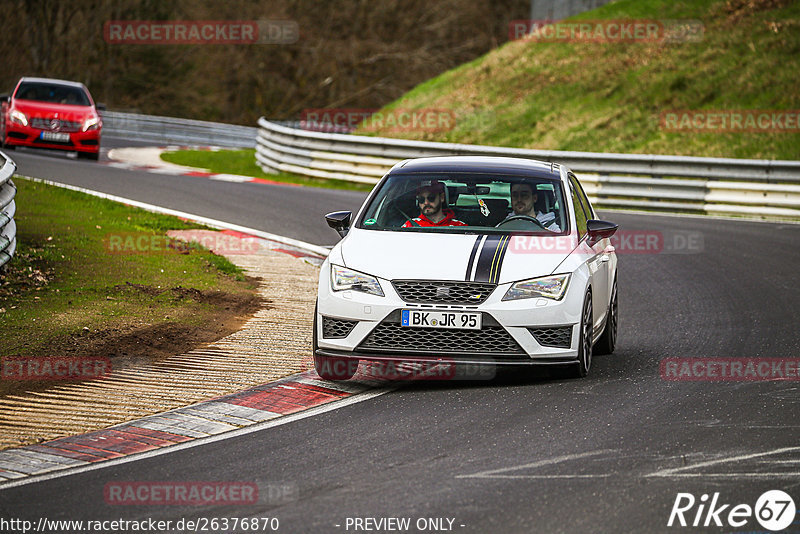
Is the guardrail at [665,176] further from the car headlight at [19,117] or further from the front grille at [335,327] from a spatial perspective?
the front grille at [335,327]

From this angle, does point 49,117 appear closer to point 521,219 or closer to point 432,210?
point 432,210

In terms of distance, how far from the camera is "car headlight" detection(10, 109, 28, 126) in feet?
85.8

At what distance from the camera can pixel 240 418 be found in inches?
295

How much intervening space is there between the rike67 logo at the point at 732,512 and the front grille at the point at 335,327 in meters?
3.12

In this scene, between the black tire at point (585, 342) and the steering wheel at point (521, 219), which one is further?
the steering wheel at point (521, 219)

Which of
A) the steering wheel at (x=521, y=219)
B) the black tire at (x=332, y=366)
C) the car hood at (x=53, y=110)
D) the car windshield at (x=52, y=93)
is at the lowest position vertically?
the black tire at (x=332, y=366)

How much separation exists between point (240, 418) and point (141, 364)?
1819 mm

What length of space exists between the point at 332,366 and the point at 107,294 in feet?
12.6

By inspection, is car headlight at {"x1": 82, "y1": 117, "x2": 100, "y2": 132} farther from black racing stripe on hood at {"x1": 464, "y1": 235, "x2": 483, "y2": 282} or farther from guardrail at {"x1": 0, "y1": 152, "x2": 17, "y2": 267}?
black racing stripe on hood at {"x1": 464, "y1": 235, "x2": 483, "y2": 282}

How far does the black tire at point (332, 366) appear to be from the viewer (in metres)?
8.38

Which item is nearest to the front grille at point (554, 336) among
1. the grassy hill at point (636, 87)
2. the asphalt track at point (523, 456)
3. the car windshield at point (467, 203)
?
the asphalt track at point (523, 456)

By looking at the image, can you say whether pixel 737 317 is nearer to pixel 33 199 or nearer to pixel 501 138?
pixel 33 199

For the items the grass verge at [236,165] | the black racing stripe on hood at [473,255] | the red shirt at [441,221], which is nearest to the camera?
the black racing stripe on hood at [473,255]

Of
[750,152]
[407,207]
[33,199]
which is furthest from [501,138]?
[407,207]
